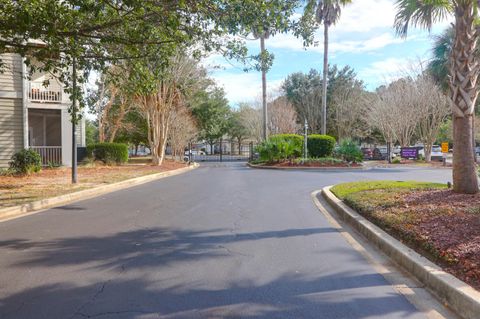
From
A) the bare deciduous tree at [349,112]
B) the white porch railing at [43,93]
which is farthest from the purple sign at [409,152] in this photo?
the white porch railing at [43,93]

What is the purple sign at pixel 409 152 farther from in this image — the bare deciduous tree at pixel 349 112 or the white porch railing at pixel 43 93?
the white porch railing at pixel 43 93

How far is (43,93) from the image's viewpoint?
2362 cm

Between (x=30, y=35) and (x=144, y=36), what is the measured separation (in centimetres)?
256

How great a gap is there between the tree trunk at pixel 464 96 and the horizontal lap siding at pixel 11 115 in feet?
66.3

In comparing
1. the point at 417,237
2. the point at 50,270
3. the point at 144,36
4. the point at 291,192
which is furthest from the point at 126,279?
the point at 291,192

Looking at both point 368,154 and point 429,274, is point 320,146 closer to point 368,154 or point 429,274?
point 368,154

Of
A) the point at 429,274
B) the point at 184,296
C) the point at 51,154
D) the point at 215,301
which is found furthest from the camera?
the point at 51,154

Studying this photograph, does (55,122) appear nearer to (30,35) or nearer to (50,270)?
(30,35)

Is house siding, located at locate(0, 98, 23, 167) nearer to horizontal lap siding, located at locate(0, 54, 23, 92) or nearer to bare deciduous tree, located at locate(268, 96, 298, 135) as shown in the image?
horizontal lap siding, located at locate(0, 54, 23, 92)

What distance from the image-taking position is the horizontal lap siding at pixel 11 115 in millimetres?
22297

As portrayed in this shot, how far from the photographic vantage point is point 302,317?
4004mm

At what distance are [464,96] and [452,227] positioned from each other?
13.8ft

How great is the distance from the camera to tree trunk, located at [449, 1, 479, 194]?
9.34 m

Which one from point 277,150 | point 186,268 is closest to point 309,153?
→ point 277,150
